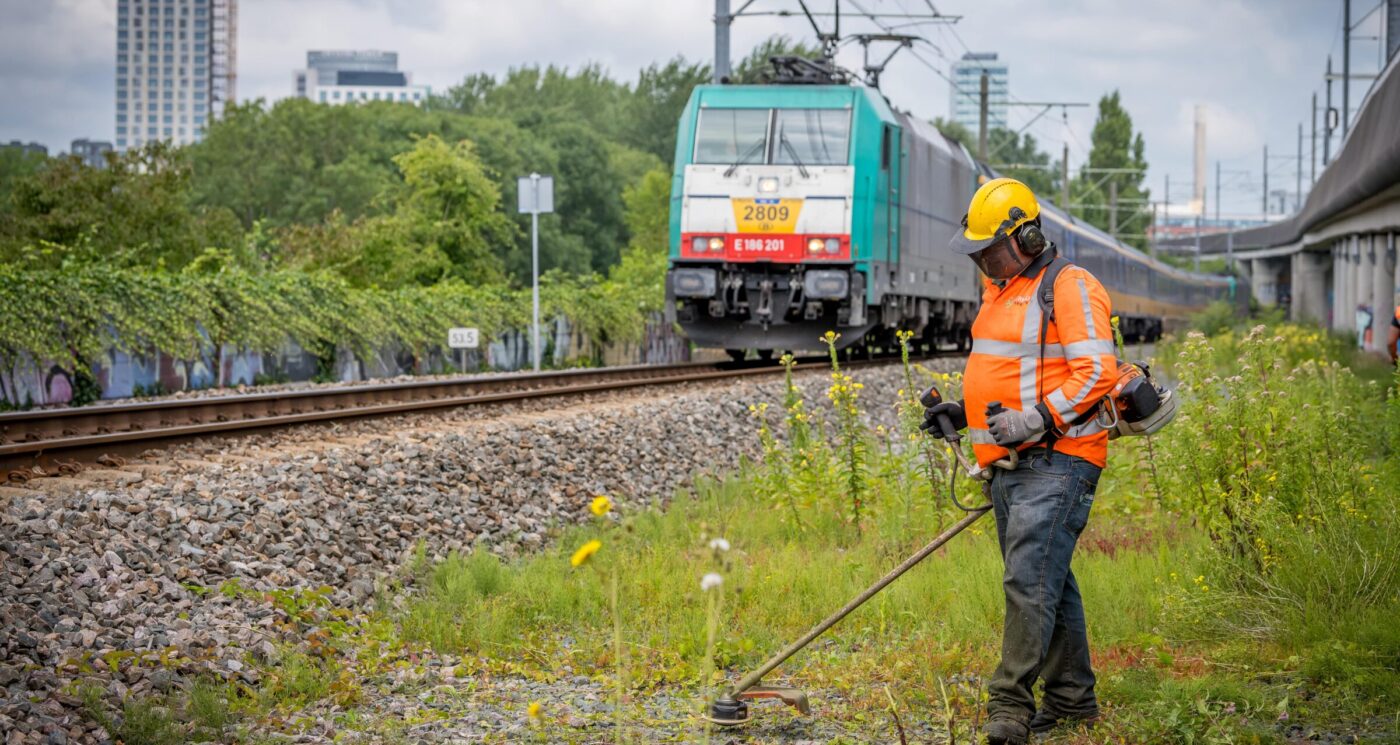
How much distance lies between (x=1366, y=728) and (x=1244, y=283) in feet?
291

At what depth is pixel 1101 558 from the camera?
798 cm

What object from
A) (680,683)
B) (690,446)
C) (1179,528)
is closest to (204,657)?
(680,683)

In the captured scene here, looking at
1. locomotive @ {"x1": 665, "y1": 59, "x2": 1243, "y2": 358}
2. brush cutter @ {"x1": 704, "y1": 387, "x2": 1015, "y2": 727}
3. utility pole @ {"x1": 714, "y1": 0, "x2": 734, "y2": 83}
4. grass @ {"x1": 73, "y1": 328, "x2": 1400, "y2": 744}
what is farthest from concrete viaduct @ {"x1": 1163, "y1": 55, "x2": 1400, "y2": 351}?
A: brush cutter @ {"x1": 704, "y1": 387, "x2": 1015, "y2": 727}

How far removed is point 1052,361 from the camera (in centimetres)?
505

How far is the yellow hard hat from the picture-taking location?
5113 millimetres

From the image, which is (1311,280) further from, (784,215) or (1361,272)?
(784,215)

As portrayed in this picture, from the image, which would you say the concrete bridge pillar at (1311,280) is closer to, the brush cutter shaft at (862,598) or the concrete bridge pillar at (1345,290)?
the concrete bridge pillar at (1345,290)

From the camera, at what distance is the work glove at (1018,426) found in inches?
194

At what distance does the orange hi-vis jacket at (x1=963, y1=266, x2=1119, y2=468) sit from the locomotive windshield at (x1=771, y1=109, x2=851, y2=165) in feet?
47.4

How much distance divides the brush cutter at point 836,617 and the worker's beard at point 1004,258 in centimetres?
52

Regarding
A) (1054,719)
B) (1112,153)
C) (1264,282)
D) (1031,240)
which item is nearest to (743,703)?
(1054,719)

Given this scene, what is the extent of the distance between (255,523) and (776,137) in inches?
511

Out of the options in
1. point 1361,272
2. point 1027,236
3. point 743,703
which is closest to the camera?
point 1027,236

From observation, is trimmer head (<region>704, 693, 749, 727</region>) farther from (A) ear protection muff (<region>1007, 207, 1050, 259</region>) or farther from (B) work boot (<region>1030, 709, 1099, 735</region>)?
(A) ear protection muff (<region>1007, 207, 1050, 259</region>)
